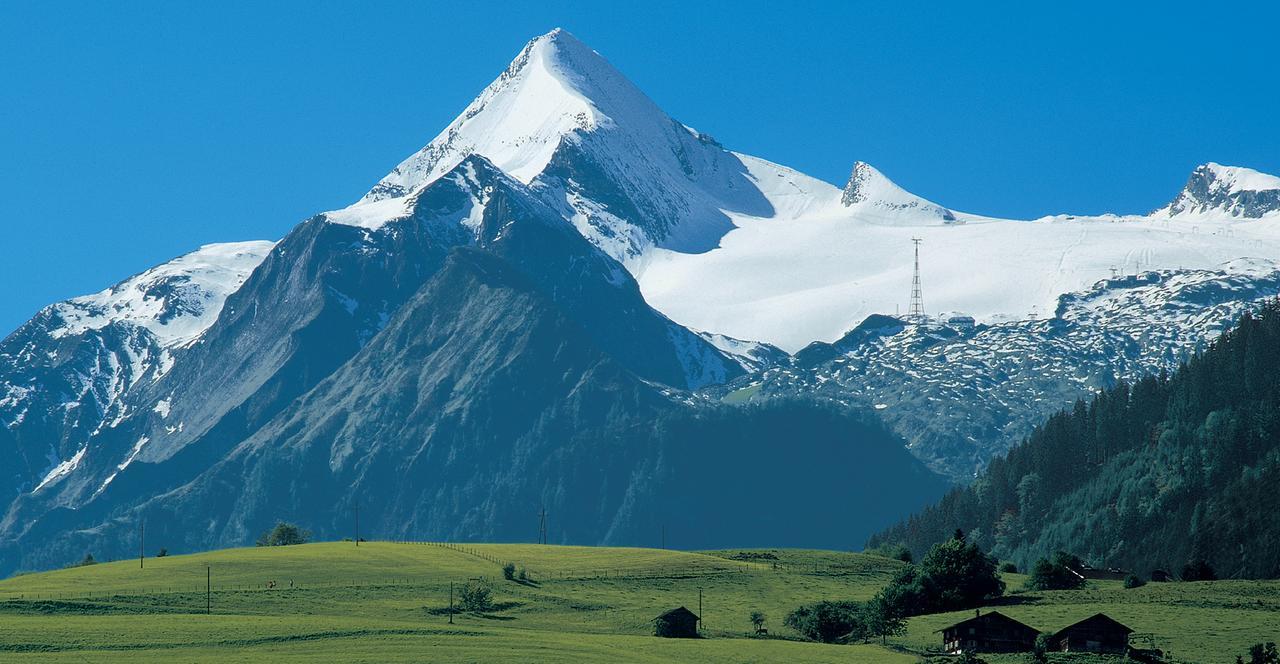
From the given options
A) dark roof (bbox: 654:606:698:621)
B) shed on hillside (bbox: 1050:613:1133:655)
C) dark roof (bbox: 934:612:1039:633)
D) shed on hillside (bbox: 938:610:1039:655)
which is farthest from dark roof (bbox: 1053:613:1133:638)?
dark roof (bbox: 654:606:698:621)

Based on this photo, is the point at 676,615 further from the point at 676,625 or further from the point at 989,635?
the point at 989,635

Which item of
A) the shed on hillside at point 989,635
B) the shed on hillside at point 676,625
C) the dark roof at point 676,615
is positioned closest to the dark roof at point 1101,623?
the shed on hillside at point 989,635

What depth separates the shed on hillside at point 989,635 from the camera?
592 feet

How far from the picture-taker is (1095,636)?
177 meters

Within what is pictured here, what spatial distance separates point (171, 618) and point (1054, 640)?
75.0 metres

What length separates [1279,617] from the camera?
18962 cm

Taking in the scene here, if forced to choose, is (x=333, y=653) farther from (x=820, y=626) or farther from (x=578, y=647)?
Result: (x=820, y=626)

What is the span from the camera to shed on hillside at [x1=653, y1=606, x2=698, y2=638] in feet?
614

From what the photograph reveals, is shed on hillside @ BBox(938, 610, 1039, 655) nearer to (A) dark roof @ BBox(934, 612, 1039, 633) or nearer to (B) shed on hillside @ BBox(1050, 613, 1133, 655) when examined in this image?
(A) dark roof @ BBox(934, 612, 1039, 633)

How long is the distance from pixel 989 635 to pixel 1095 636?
8.98 m

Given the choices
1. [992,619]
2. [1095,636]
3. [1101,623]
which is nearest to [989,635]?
[992,619]

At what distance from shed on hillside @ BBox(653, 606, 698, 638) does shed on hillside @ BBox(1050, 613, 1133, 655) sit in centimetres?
3123

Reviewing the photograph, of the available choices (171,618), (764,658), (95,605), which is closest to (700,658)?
(764,658)

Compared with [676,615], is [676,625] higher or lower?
lower
